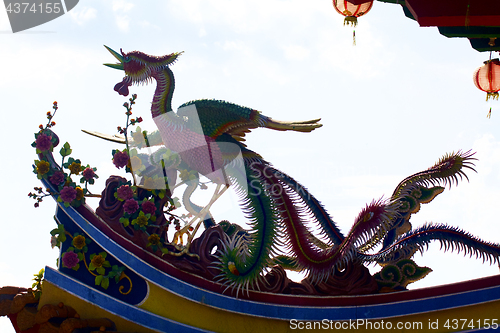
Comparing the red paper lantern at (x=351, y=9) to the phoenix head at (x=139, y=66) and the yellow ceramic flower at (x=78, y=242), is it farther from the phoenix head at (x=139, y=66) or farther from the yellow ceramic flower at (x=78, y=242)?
the yellow ceramic flower at (x=78, y=242)

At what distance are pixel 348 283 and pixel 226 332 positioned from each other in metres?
1.14

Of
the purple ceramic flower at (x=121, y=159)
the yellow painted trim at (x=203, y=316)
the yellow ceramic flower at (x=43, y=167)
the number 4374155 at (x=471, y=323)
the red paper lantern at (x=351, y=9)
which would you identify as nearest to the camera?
the number 4374155 at (x=471, y=323)

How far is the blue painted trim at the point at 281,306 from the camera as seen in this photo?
4.62m

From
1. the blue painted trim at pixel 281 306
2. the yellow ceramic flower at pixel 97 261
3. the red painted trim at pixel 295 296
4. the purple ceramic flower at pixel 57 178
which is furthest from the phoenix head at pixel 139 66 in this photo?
the yellow ceramic flower at pixel 97 261

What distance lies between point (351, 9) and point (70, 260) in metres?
3.39

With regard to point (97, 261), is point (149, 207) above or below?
above

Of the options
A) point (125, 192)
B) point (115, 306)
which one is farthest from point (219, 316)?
point (125, 192)

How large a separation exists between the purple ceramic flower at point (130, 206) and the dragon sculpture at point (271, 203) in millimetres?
474

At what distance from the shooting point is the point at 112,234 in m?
5.36

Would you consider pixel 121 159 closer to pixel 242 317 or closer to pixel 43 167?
pixel 43 167

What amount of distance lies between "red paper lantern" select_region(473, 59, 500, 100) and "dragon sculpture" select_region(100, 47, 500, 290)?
2.61ft

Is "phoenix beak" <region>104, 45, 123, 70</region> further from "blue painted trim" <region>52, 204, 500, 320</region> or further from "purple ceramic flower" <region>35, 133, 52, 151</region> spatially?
"blue painted trim" <region>52, 204, 500, 320</region>

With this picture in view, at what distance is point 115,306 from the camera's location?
5262mm

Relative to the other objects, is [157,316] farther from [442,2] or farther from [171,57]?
[442,2]
